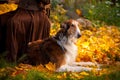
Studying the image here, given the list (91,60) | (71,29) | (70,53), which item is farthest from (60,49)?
(91,60)

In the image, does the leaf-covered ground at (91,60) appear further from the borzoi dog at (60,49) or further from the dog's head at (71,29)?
the dog's head at (71,29)

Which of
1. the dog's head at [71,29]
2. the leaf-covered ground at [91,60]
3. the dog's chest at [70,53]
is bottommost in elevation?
the leaf-covered ground at [91,60]

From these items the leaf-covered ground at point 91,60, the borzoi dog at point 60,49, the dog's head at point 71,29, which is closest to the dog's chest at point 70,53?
the borzoi dog at point 60,49

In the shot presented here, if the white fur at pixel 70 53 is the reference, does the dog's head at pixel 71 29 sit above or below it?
above

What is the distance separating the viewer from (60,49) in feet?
28.5

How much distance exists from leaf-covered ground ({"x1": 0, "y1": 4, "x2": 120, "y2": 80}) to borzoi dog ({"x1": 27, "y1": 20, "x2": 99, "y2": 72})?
0.16 metres

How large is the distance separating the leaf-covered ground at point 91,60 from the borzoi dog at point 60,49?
0.54 ft

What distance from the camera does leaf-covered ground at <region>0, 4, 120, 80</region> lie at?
7945 millimetres

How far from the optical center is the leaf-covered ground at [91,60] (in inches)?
313

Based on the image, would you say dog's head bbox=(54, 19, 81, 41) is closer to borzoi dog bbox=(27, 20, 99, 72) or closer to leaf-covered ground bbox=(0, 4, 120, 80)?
borzoi dog bbox=(27, 20, 99, 72)

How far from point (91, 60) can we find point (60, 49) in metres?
1.28

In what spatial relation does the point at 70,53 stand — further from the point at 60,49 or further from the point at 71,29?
the point at 71,29

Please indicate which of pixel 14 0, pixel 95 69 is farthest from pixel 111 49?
pixel 14 0

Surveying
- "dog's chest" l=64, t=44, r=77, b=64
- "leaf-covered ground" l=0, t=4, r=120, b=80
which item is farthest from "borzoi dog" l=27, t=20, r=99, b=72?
"leaf-covered ground" l=0, t=4, r=120, b=80
